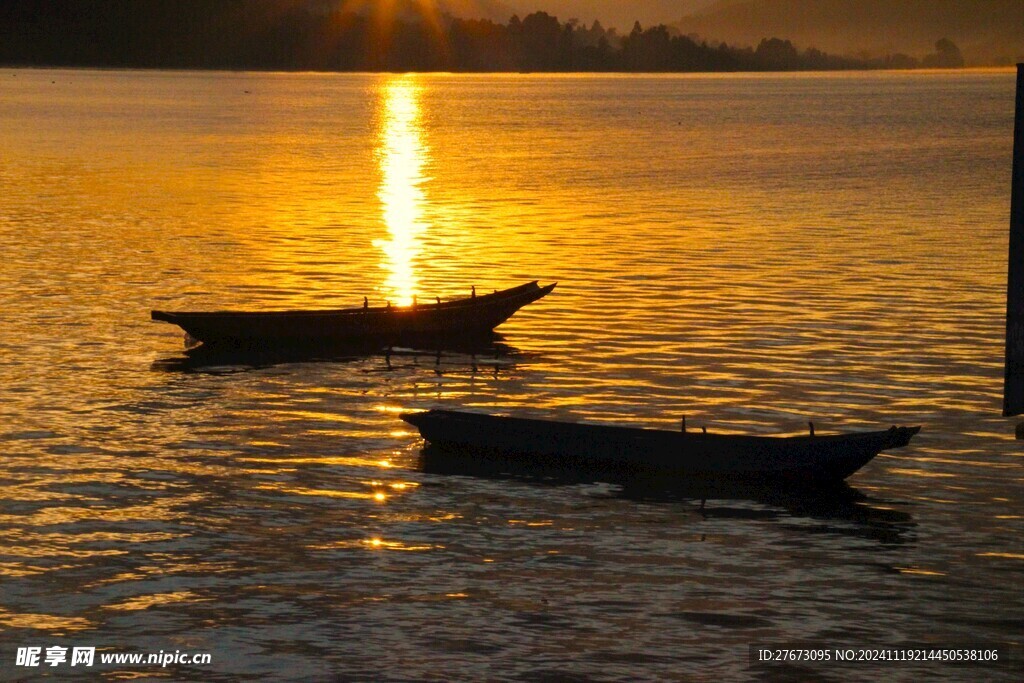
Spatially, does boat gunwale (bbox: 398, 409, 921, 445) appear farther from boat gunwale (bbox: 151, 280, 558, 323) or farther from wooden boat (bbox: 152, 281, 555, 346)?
boat gunwale (bbox: 151, 280, 558, 323)

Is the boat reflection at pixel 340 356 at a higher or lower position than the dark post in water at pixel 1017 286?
lower

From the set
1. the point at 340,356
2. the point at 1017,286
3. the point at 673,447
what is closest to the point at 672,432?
the point at 673,447

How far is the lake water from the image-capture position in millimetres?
20906

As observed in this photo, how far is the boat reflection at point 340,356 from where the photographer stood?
130 ft

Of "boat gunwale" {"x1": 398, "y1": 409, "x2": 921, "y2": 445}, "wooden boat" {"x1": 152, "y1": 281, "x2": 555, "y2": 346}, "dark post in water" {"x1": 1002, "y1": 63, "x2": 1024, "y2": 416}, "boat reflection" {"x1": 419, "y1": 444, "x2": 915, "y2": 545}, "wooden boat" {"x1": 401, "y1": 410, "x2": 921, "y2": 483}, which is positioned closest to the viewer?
"dark post in water" {"x1": 1002, "y1": 63, "x2": 1024, "y2": 416}

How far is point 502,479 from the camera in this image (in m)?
28.6

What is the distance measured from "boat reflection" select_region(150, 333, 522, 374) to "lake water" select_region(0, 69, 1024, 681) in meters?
0.27

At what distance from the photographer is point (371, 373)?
38781 millimetres

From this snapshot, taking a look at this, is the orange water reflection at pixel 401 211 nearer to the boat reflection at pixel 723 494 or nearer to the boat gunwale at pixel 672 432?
the boat gunwale at pixel 672 432

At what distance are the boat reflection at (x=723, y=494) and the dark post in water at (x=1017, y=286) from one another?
15.6 ft

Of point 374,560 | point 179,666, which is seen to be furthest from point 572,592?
point 179,666

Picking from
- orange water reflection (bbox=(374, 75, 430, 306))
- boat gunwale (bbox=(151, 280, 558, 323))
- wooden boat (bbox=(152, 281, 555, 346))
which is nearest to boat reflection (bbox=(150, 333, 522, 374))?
wooden boat (bbox=(152, 281, 555, 346))

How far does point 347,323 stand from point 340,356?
999 millimetres

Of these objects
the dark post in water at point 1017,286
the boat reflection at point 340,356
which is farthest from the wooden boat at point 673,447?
the boat reflection at point 340,356
